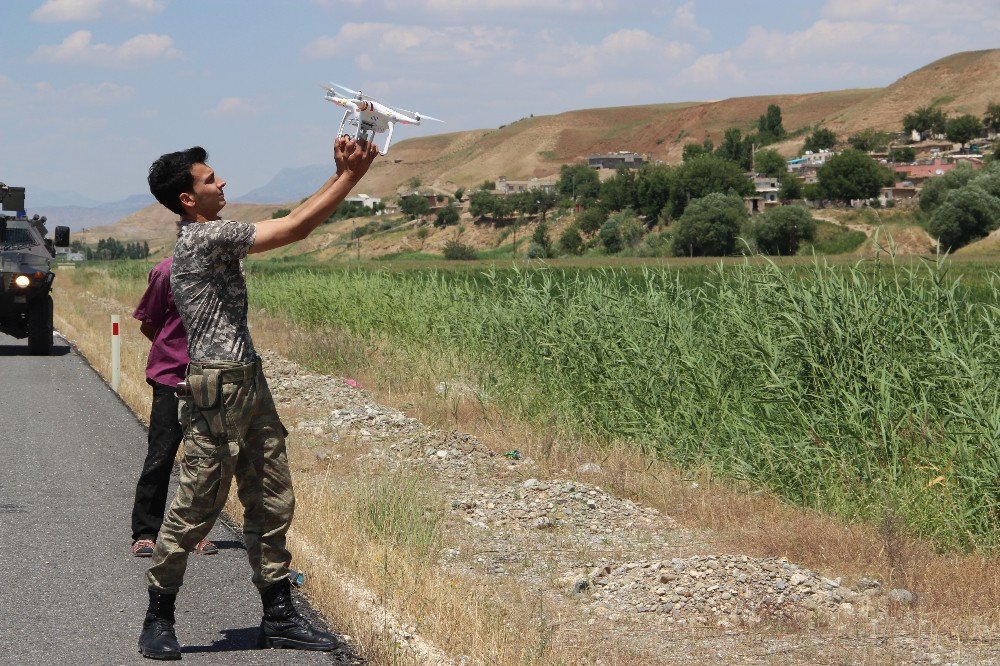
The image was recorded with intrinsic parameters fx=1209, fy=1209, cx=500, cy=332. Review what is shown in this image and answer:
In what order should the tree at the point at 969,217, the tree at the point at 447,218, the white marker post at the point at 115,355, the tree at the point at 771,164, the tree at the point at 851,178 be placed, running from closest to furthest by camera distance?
the white marker post at the point at 115,355, the tree at the point at 969,217, the tree at the point at 851,178, the tree at the point at 447,218, the tree at the point at 771,164

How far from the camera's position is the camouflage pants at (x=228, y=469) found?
15.1 feet

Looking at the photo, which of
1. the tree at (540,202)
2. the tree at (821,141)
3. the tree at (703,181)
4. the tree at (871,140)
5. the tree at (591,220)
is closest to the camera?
the tree at (703,181)

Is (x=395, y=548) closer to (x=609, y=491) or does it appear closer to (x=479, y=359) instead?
(x=609, y=491)

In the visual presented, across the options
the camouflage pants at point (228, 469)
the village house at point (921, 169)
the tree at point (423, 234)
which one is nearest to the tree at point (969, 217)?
the village house at point (921, 169)

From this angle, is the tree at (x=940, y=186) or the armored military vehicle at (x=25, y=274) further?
the tree at (x=940, y=186)

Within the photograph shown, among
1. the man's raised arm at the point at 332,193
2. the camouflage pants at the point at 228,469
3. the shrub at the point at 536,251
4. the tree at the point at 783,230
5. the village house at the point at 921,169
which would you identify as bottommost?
the shrub at the point at 536,251

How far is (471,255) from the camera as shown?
128 metres

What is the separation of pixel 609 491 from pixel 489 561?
80.0 inches

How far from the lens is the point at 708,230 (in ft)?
301

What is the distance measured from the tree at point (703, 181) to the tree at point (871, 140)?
4085cm

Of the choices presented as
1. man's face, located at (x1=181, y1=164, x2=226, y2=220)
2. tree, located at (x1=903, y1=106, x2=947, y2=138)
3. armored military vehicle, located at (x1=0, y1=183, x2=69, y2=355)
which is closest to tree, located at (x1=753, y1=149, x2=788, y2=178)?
tree, located at (x1=903, y1=106, x2=947, y2=138)

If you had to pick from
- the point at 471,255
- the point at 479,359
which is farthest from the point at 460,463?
the point at 471,255

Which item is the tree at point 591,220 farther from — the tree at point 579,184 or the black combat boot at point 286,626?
the black combat boot at point 286,626

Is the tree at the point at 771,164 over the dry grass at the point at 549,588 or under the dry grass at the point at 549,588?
over
